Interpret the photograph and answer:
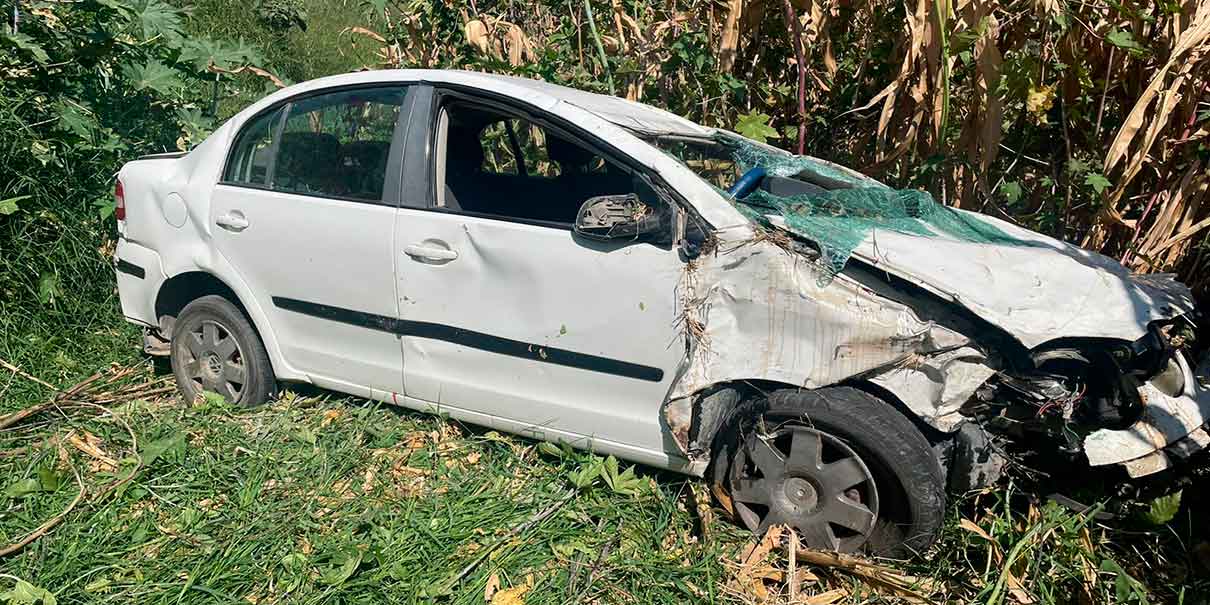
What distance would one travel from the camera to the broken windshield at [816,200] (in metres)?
3.06

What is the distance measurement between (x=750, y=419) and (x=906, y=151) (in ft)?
7.99

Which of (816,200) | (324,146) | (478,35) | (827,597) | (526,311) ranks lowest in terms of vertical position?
(827,597)

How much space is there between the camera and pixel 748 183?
354 cm

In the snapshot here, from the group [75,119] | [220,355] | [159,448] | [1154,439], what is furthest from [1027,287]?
[75,119]

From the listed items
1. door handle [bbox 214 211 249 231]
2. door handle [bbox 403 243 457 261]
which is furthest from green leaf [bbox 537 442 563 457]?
door handle [bbox 214 211 249 231]

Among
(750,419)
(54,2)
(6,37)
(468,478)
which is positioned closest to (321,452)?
(468,478)

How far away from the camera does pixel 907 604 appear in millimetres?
2975

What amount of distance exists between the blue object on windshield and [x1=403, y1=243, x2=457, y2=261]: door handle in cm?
103

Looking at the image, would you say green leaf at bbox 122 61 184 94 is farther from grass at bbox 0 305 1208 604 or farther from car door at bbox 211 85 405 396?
grass at bbox 0 305 1208 604

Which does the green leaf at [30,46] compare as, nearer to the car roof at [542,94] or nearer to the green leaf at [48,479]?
the car roof at [542,94]

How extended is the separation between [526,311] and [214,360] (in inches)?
70.8

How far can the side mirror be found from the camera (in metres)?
3.10

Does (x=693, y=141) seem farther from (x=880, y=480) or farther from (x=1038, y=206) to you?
(x=1038, y=206)

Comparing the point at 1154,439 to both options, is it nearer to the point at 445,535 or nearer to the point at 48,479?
the point at 445,535
